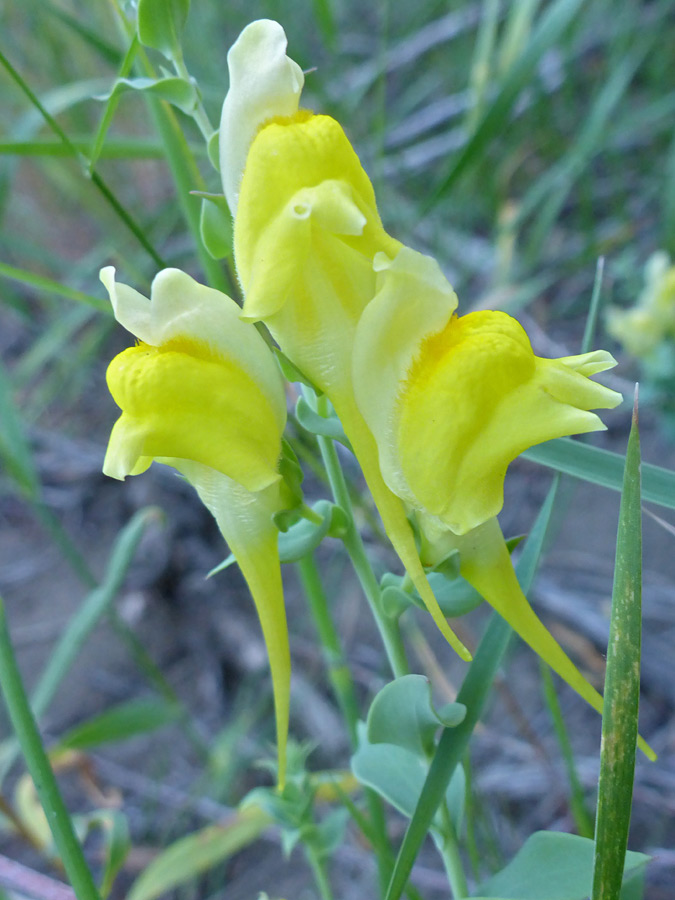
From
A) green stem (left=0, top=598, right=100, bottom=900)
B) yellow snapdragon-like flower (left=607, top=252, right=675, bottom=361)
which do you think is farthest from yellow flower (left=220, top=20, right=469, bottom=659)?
yellow snapdragon-like flower (left=607, top=252, right=675, bottom=361)

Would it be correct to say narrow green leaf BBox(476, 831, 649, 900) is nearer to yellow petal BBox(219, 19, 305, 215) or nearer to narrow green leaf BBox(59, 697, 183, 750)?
Answer: yellow petal BBox(219, 19, 305, 215)

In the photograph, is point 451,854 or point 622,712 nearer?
point 622,712

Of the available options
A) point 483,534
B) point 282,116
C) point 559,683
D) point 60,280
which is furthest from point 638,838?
point 60,280

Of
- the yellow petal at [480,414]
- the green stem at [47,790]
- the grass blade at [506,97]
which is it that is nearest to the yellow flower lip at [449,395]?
the yellow petal at [480,414]

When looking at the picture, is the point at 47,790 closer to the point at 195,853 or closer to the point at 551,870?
the point at 551,870

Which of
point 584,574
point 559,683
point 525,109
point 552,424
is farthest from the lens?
point 525,109

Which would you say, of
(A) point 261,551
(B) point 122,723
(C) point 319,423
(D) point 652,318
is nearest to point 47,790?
(A) point 261,551

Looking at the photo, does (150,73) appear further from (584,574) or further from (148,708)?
(584,574)
